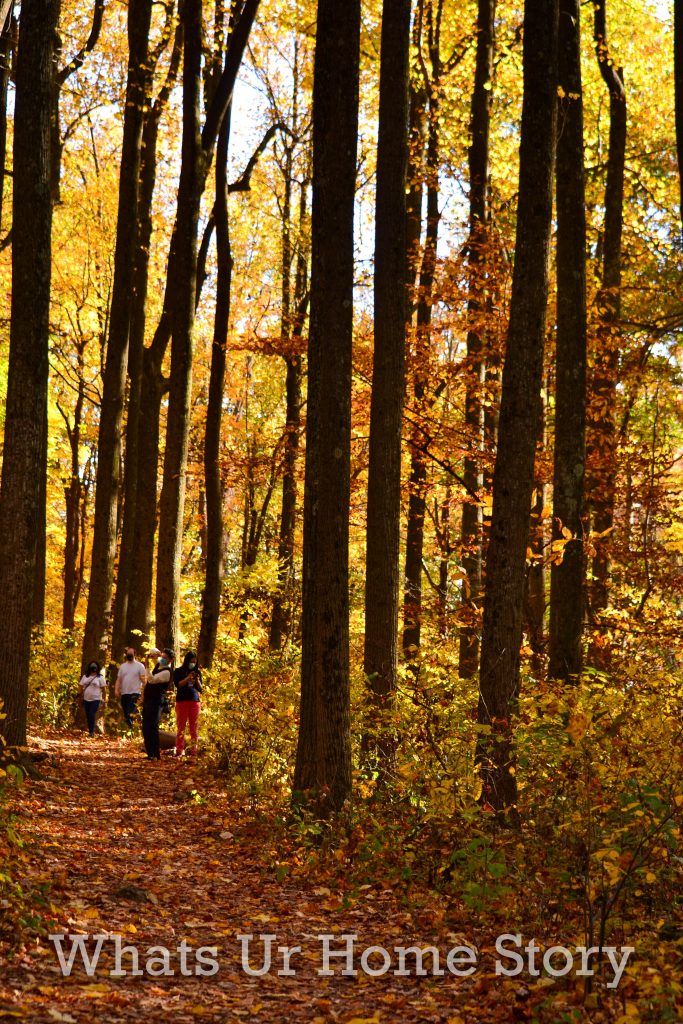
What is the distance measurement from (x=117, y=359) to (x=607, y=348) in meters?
8.35

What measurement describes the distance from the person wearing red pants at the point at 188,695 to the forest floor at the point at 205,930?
319 centimetres

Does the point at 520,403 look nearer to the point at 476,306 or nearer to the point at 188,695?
the point at 476,306

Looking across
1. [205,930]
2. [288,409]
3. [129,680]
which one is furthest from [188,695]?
[288,409]

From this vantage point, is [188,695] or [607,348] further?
[188,695]

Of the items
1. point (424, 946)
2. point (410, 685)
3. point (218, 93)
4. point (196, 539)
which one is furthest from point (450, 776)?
point (196, 539)

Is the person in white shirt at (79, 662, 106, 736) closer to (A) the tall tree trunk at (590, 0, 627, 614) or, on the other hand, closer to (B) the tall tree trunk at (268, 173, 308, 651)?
(B) the tall tree trunk at (268, 173, 308, 651)

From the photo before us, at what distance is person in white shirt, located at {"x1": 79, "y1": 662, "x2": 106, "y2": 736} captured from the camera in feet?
53.2

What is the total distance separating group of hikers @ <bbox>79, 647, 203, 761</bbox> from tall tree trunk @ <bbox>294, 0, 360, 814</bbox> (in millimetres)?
4944

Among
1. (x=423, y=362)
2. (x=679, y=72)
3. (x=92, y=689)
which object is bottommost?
(x=92, y=689)

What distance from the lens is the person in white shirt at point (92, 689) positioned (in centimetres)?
1622

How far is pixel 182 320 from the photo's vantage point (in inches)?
622

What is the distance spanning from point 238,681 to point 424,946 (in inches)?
298

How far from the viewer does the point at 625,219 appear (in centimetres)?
2097

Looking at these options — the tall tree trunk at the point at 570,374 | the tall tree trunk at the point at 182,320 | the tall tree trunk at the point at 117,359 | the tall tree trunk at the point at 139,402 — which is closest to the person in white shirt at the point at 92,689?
the tall tree trunk at the point at 117,359
